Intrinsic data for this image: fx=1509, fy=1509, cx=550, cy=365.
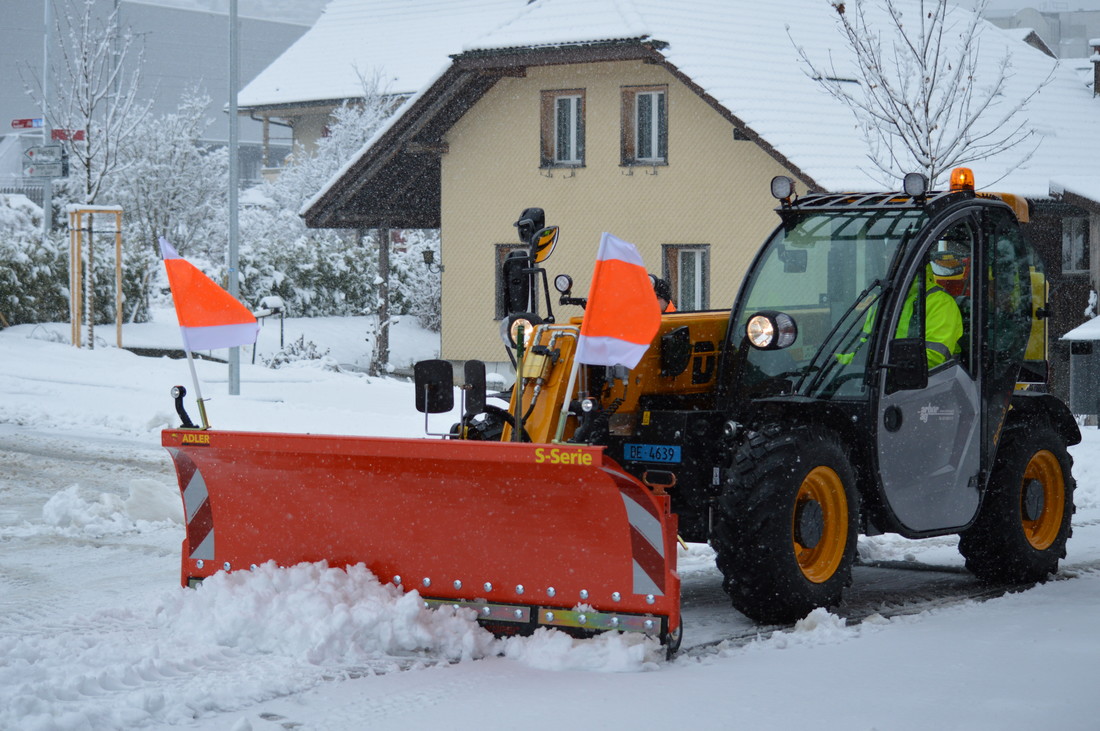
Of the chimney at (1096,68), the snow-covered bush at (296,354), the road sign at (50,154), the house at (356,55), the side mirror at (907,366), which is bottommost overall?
the snow-covered bush at (296,354)

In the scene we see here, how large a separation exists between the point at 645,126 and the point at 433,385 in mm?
15704

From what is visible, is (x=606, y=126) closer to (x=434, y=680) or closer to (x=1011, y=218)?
(x=1011, y=218)

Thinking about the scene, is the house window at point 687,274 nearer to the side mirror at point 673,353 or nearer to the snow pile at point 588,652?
the side mirror at point 673,353

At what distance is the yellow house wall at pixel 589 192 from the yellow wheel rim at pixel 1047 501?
1134 cm

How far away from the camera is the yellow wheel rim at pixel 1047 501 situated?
323 inches

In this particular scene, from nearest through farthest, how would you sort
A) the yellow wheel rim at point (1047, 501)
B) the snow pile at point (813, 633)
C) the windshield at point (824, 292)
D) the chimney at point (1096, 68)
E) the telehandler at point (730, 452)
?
the telehandler at point (730, 452)
the snow pile at point (813, 633)
the windshield at point (824, 292)
the yellow wheel rim at point (1047, 501)
the chimney at point (1096, 68)

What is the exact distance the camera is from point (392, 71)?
4466cm

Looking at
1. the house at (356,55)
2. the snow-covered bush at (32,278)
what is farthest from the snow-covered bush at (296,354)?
the house at (356,55)

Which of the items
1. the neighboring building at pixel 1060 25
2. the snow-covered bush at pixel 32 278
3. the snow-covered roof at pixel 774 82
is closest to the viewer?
the snow-covered roof at pixel 774 82

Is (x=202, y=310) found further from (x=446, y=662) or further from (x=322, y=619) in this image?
(x=446, y=662)

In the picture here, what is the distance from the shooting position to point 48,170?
24.9 meters

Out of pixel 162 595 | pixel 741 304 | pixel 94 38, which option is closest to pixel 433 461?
pixel 162 595

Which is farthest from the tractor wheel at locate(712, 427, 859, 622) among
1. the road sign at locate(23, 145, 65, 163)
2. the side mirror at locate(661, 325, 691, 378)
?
the road sign at locate(23, 145, 65, 163)

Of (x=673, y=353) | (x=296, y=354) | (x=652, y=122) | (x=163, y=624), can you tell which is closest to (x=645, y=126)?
(x=652, y=122)
